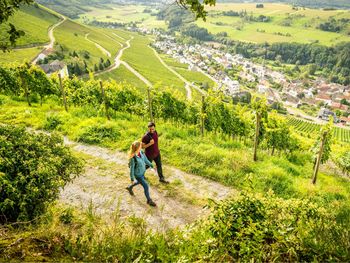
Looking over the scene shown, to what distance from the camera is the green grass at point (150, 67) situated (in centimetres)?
10056

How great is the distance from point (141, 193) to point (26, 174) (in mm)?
4356

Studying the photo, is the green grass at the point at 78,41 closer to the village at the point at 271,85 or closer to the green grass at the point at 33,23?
the green grass at the point at 33,23

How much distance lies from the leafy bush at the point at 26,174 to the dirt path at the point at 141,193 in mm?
2313

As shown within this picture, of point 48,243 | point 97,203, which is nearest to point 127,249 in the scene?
point 48,243

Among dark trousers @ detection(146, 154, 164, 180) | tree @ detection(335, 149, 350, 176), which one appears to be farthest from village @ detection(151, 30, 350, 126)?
dark trousers @ detection(146, 154, 164, 180)

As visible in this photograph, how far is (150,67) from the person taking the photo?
11788 centimetres

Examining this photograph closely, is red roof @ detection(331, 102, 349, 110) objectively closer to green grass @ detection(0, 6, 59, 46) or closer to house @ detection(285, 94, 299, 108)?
house @ detection(285, 94, 299, 108)

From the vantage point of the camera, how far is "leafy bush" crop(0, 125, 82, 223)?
459 centimetres

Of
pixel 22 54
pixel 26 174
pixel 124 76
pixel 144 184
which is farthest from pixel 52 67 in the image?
pixel 26 174

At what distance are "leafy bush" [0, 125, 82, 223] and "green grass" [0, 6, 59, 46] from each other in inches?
3473

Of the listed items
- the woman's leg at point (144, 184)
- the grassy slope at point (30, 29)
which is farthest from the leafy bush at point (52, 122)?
the grassy slope at point (30, 29)

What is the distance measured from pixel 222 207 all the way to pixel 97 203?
485 centimetres

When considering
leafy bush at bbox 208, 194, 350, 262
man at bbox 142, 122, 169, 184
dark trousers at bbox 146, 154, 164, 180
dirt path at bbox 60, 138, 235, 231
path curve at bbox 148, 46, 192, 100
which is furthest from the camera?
path curve at bbox 148, 46, 192, 100

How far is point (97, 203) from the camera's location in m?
8.31
